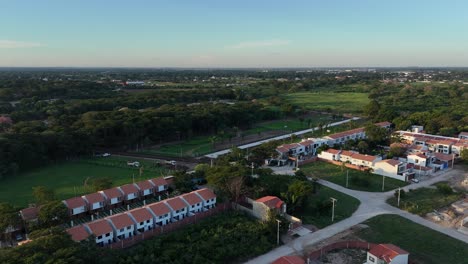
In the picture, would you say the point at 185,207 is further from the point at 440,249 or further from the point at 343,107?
the point at 343,107

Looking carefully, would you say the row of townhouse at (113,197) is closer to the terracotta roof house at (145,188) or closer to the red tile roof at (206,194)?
the terracotta roof house at (145,188)

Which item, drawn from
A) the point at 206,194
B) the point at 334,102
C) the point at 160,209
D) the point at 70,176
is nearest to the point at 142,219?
the point at 160,209

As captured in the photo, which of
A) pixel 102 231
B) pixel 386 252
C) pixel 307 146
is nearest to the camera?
pixel 386 252

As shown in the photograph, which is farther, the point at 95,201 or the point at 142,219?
the point at 95,201

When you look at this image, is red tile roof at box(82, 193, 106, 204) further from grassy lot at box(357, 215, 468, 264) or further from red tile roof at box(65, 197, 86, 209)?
grassy lot at box(357, 215, 468, 264)

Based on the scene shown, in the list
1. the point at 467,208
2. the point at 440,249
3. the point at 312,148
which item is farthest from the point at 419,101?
the point at 440,249

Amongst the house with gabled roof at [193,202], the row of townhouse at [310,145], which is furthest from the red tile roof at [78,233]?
the row of townhouse at [310,145]

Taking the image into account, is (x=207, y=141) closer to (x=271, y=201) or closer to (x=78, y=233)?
(x=271, y=201)
